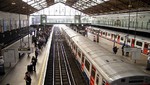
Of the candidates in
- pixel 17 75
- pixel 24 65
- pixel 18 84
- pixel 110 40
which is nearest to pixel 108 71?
pixel 18 84

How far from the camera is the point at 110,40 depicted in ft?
131

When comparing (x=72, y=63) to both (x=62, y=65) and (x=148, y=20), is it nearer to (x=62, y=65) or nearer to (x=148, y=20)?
(x=62, y=65)

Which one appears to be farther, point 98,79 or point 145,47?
point 145,47

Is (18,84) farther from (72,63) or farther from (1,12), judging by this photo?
(1,12)

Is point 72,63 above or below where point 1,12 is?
below

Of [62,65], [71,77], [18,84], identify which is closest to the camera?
[18,84]

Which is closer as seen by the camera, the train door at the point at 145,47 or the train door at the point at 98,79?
the train door at the point at 98,79

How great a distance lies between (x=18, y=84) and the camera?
1280 centimetres

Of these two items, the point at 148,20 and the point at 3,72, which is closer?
the point at 3,72

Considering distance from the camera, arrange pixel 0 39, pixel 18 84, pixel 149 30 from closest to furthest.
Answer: pixel 18 84
pixel 149 30
pixel 0 39

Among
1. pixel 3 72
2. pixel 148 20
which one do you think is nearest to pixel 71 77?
pixel 3 72

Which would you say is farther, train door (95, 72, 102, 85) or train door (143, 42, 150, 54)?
train door (143, 42, 150, 54)

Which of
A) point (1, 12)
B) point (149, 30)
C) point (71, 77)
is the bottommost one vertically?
point (71, 77)

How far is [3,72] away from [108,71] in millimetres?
9848
